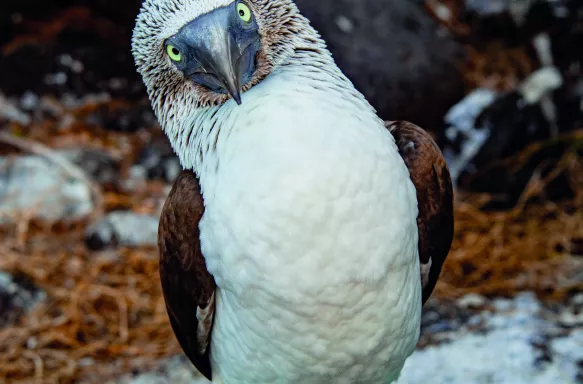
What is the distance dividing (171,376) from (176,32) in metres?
2.11

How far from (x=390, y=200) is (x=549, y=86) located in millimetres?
3424

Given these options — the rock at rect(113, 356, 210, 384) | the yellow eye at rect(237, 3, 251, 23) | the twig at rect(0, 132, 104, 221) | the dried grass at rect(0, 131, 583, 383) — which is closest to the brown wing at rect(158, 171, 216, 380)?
the yellow eye at rect(237, 3, 251, 23)

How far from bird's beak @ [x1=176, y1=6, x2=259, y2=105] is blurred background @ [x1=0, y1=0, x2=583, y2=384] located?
1887mm

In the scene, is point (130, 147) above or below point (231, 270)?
below

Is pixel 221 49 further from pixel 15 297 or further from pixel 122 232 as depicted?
pixel 122 232

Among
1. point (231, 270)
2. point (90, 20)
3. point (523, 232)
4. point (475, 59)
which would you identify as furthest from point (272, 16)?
point (90, 20)

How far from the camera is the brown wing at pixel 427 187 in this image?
252 cm

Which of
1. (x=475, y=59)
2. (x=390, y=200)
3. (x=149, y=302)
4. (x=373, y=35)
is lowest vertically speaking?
(x=149, y=302)

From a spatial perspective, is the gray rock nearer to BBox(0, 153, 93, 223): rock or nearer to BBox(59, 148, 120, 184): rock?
BBox(0, 153, 93, 223): rock

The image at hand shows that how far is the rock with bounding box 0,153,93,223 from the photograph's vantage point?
537 centimetres

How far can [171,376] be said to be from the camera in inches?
149

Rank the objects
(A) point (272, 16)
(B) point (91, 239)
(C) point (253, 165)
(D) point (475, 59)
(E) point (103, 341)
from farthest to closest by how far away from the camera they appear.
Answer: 1. (D) point (475, 59)
2. (B) point (91, 239)
3. (E) point (103, 341)
4. (A) point (272, 16)
5. (C) point (253, 165)

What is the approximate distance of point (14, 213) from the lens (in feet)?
17.5

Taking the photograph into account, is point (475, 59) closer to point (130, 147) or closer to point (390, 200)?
point (130, 147)
